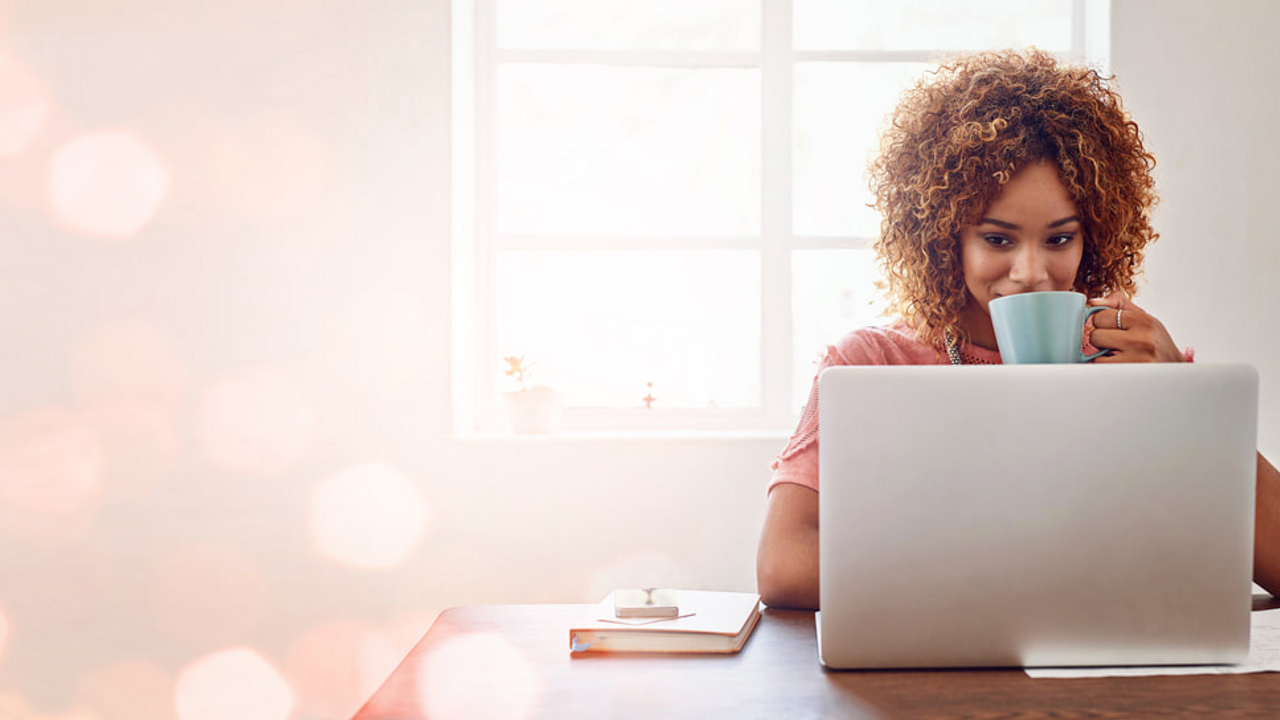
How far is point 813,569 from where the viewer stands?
1.04 meters

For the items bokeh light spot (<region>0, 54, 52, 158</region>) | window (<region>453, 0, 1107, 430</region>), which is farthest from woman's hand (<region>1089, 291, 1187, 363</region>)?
bokeh light spot (<region>0, 54, 52, 158</region>)

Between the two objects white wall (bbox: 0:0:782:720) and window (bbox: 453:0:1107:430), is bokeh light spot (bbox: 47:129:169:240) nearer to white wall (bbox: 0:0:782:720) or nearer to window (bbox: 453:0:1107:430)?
white wall (bbox: 0:0:782:720)

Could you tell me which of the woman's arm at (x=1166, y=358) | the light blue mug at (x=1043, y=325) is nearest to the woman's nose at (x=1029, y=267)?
the woman's arm at (x=1166, y=358)

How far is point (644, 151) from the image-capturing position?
2277mm

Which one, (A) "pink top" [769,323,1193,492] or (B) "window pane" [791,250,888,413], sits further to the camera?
(B) "window pane" [791,250,888,413]

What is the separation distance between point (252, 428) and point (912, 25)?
1963 mm

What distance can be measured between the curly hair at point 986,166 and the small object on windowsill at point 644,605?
0.70 metres

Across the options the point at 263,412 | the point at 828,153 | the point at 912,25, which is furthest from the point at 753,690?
the point at 912,25

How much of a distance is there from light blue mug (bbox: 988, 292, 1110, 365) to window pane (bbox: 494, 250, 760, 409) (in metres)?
1.54

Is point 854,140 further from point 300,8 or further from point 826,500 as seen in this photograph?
point 826,500

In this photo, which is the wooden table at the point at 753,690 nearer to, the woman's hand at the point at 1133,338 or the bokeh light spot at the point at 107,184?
the woman's hand at the point at 1133,338

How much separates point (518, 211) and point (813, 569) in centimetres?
150

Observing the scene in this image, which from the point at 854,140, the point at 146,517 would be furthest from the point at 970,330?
the point at 146,517

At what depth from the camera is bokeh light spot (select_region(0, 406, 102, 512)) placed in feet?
6.38
